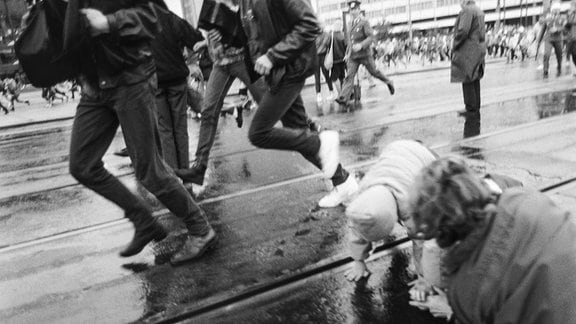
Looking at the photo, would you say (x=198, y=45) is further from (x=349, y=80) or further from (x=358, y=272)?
(x=349, y=80)

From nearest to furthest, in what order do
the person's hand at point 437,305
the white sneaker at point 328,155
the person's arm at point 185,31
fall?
the person's hand at point 437,305, the white sneaker at point 328,155, the person's arm at point 185,31

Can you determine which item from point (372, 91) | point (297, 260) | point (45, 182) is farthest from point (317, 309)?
point (372, 91)

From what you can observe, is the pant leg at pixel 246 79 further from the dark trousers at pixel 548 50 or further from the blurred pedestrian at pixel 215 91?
the dark trousers at pixel 548 50

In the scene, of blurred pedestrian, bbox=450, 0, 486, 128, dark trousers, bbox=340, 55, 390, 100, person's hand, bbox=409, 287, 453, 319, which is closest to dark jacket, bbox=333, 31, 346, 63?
dark trousers, bbox=340, 55, 390, 100

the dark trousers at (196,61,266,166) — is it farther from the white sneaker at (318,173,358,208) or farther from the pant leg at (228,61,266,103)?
the white sneaker at (318,173,358,208)

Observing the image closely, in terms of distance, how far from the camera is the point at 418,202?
1771 millimetres

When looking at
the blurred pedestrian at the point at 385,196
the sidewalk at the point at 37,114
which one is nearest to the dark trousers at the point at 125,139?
the blurred pedestrian at the point at 385,196

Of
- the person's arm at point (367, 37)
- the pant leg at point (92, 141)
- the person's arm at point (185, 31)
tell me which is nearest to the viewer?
the pant leg at point (92, 141)

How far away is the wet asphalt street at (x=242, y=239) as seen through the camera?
9.75ft

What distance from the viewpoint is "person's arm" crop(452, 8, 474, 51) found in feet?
26.4

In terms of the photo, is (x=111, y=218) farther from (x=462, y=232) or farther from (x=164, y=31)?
(x=462, y=232)

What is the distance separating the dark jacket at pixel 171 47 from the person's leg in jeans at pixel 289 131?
1.31 m

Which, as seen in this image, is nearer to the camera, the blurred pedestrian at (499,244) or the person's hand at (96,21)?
the blurred pedestrian at (499,244)

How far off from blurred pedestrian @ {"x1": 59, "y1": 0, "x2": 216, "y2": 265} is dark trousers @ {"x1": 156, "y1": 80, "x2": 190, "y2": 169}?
1645 mm
